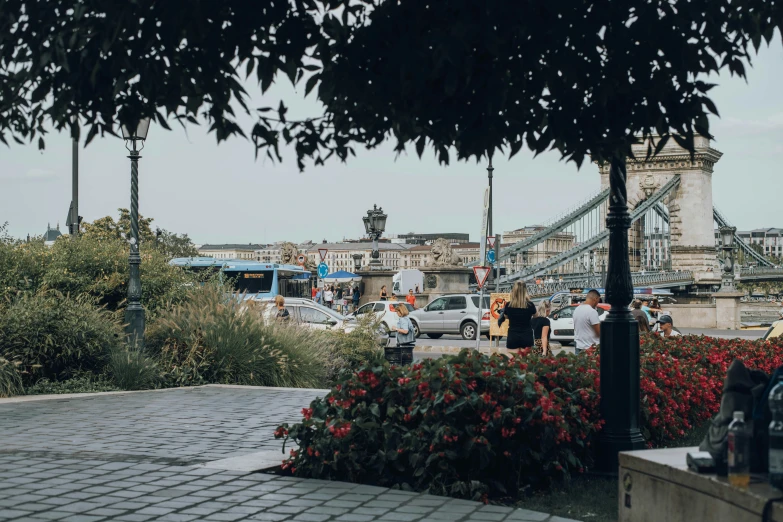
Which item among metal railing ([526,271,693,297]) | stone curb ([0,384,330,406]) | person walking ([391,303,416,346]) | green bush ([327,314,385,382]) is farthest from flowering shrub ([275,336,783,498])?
metal railing ([526,271,693,297])

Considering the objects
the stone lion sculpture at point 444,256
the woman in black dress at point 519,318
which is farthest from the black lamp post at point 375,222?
the woman in black dress at point 519,318

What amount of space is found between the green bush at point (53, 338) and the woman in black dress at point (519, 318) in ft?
17.9

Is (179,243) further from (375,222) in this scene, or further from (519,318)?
(519,318)

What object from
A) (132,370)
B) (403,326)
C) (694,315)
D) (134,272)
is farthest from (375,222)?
(132,370)

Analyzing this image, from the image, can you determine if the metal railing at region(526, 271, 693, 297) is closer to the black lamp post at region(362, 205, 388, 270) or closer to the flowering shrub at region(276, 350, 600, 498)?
the black lamp post at region(362, 205, 388, 270)

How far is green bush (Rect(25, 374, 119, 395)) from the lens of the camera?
43.1 feet

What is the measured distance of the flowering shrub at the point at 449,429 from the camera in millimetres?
6867

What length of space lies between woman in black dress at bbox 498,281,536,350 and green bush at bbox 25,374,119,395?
5.36 m

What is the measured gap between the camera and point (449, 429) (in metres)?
6.81

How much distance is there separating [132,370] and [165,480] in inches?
274

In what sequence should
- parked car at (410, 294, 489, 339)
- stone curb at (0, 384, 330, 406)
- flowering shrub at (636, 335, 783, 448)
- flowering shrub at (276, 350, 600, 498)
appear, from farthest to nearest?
parked car at (410, 294, 489, 339) → stone curb at (0, 384, 330, 406) → flowering shrub at (636, 335, 783, 448) → flowering shrub at (276, 350, 600, 498)

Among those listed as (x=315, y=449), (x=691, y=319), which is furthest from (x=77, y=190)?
(x=691, y=319)

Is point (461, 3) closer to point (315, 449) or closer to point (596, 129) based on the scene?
point (596, 129)

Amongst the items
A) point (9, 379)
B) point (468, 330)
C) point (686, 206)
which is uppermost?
point (686, 206)
